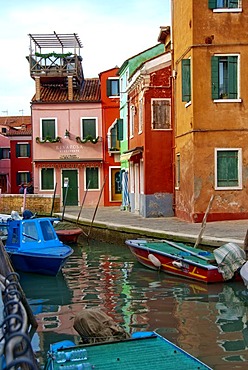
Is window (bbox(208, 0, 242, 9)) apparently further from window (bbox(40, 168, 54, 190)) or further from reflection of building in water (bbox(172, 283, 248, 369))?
window (bbox(40, 168, 54, 190))

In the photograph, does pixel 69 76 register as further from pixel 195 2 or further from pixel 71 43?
pixel 195 2

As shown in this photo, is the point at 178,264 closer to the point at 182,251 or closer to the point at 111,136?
the point at 182,251

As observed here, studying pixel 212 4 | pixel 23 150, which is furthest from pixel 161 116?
pixel 23 150

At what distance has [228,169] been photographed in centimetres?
1964

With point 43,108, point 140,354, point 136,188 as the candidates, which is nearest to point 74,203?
point 43,108

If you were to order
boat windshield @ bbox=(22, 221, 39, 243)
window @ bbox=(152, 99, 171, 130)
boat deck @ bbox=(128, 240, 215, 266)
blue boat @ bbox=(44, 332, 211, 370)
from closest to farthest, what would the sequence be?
blue boat @ bbox=(44, 332, 211, 370) → boat deck @ bbox=(128, 240, 215, 266) → boat windshield @ bbox=(22, 221, 39, 243) → window @ bbox=(152, 99, 171, 130)

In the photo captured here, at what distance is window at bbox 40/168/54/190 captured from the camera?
3359 cm

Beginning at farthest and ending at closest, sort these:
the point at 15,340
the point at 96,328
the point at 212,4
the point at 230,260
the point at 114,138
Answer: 1. the point at 114,138
2. the point at 212,4
3. the point at 230,260
4. the point at 96,328
5. the point at 15,340

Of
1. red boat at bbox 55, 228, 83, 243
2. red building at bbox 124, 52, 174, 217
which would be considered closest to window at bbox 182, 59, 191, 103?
red building at bbox 124, 52, 174, 217

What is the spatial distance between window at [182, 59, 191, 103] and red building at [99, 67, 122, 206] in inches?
526

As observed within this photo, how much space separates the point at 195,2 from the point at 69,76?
14788mm

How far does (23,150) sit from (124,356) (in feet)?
125

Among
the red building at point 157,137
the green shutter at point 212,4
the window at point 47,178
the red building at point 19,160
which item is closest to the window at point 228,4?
the green shutter at point 212,4

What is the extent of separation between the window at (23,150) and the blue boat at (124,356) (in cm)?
3737
